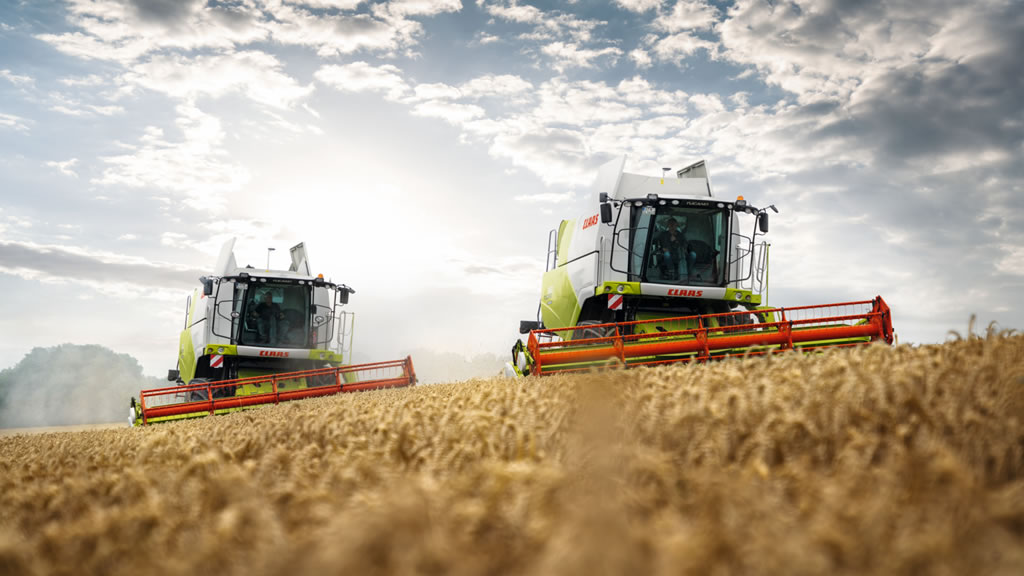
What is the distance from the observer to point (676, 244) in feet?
36.0

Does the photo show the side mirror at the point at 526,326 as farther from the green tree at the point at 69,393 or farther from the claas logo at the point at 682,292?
the green tree at the point at 69,393

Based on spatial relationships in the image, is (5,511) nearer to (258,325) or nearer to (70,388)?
(258,325)

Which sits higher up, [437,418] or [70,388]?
[437,418]

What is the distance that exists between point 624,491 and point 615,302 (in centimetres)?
861

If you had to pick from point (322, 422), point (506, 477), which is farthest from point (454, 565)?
point (322, 422)

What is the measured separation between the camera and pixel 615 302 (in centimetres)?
1052

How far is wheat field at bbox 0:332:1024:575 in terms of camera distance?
4.32ft

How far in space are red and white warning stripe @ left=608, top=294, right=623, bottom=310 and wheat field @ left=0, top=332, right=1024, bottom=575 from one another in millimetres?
6472

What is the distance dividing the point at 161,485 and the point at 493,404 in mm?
1850

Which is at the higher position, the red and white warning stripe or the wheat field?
the red and white warning stripe

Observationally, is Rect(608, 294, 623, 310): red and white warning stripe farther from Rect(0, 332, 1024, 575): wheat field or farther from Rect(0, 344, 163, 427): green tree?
Rect(0, 344, 163, 427): green tree

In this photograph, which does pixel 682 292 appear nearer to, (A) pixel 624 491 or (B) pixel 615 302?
(B) pixel 615 302

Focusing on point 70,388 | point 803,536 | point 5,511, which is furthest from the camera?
point 70,388

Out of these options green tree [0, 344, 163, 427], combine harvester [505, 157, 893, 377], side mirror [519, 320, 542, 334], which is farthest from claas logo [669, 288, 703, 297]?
green tree [0, 344, 163, 427]
